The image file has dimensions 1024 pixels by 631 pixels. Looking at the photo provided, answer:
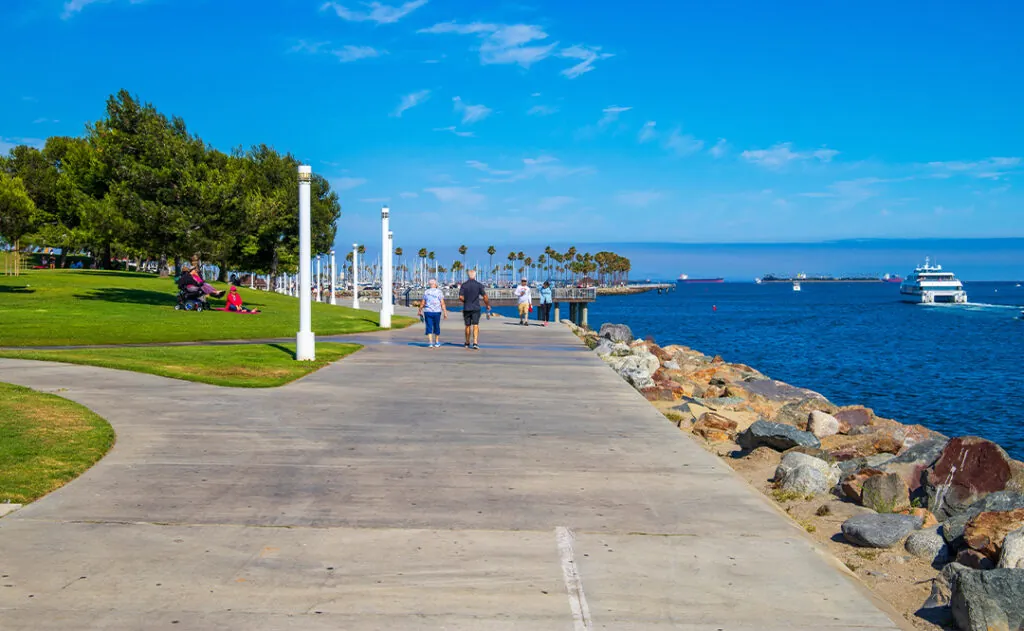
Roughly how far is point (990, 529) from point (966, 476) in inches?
116

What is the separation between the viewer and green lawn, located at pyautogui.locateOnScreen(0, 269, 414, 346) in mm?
21516

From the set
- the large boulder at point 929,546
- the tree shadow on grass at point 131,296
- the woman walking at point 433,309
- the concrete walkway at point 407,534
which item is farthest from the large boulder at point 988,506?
the tree shadow on grass at point 131,296

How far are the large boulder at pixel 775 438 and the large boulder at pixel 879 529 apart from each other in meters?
3.83

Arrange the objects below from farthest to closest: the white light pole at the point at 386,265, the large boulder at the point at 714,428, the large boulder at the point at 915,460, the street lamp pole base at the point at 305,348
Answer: the white light pole at the point at 386,265, the street lamp pole base at the point at 305,348, the large boulder at the point at 714,428, the large boulder at the point at 915,460

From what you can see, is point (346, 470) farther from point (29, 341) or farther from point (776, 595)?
point (29, 341)

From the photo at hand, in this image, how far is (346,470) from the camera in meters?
7.95

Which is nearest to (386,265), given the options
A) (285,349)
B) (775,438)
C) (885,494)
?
(285,349)

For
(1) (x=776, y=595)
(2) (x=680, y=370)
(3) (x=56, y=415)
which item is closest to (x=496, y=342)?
(2) (x=680, y=370)

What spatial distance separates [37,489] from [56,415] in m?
3.19

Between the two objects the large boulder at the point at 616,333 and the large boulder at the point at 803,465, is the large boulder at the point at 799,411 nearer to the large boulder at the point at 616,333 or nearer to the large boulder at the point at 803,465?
the large boulder at the point at 803,465

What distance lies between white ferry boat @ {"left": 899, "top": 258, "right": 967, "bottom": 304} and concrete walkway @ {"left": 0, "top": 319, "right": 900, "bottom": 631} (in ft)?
512

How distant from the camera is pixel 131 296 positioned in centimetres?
3566

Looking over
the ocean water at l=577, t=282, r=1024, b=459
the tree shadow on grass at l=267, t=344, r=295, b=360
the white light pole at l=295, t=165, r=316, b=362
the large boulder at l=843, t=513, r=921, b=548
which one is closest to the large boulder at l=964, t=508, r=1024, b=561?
the large boulder at l=843, t=513, r=921, b=548

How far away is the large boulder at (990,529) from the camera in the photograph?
6.14 m
